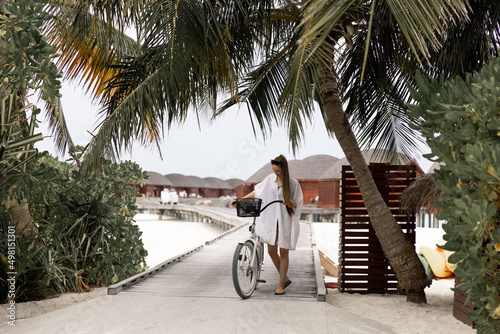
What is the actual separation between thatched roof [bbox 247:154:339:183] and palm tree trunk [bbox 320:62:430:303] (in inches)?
1115

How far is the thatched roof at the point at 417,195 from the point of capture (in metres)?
6.37

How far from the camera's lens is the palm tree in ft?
19.9

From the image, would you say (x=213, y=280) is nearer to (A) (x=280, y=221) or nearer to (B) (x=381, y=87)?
(A) (x=280, y=221)

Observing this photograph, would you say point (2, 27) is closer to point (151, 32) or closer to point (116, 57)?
point (151, 32)

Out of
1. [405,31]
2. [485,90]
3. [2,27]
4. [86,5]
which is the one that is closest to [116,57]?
[86,5]

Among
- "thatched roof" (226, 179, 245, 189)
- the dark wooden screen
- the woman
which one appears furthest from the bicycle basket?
"thatched roof" (226, 179, 245, 189)

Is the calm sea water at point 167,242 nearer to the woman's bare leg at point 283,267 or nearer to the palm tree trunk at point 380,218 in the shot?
the palm tree trunk at point 380,218

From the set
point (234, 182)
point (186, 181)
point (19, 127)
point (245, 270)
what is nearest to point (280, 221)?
point (245, 270)

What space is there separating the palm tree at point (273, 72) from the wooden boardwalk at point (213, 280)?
139cm

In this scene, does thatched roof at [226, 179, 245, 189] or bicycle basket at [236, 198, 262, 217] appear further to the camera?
thatched roof at [226, 179, 245, 189]

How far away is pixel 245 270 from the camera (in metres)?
5.29

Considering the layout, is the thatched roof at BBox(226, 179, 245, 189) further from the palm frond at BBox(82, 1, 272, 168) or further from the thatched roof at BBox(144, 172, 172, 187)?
A: the palm frond at BBox(82, 1, 272, 168)

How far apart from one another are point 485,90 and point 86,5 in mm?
5360

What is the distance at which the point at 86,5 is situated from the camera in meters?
6.40
